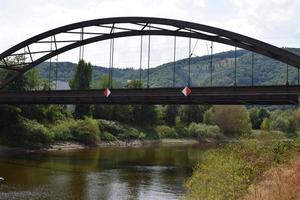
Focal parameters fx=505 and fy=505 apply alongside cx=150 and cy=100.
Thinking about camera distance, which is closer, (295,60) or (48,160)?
(295,60)

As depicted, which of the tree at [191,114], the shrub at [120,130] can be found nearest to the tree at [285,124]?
the tree at [191,114]

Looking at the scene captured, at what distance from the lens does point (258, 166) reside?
29469mm

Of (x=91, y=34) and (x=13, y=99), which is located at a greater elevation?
(x=91, y=34)

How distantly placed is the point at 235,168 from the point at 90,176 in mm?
23683

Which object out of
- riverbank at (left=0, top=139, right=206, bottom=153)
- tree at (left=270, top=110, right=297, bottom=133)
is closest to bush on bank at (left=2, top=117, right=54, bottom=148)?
riverbank at (left=0, top=139, right=206, bottom=153)

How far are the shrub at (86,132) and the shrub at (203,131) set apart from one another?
36.7 meters

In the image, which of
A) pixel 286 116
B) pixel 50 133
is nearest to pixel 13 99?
pixel 50 133

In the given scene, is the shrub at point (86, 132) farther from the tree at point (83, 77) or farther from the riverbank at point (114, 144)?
the tree at point (83, 77)

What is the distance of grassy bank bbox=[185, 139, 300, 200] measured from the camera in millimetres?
24422

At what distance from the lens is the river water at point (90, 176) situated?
125 feet

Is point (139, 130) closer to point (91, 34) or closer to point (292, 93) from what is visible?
point (91, 34)

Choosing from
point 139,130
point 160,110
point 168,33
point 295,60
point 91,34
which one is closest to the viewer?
point 295,60

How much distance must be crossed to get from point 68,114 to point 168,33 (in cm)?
5773

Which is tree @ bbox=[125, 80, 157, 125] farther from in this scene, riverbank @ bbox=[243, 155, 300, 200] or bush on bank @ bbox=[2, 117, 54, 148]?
riverbank @ bbox=[243, 155, 300, 200]
